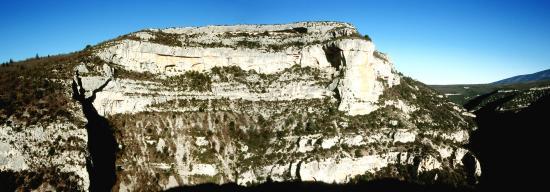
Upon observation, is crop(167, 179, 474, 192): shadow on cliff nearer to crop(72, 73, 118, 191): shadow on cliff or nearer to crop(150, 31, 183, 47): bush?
crop(72, 73, 118, 191): shadow on cliff

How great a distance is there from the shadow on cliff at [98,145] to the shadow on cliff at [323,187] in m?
9.82

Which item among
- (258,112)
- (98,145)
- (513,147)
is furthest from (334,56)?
(98,145)

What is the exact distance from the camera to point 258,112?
89000 millimetres

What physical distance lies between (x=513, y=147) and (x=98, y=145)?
86.8 meters

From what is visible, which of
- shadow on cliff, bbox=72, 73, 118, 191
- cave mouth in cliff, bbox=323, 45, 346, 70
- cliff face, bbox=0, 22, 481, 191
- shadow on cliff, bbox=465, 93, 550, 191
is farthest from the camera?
cave mouth in cliff, bbox=323, 45, 346, 70

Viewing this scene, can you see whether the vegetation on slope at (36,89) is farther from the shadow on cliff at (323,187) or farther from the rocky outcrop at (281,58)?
the shadow on cliff at (323,187)

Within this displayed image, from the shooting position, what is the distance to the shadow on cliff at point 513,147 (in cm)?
9012

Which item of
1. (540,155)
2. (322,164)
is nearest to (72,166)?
(322,164)

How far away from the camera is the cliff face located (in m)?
77.6

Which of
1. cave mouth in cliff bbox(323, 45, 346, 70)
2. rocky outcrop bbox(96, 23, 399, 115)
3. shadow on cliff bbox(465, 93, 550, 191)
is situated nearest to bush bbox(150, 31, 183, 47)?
rocky outcrop bbox(96, 23, 399, 115)

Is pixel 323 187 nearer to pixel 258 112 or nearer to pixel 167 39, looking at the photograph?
pixel 258 112

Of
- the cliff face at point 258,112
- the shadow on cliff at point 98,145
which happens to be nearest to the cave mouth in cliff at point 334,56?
the cliff face at point 258,112

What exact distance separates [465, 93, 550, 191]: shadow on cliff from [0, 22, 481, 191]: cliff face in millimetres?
5982

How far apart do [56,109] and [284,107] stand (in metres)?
40.5
